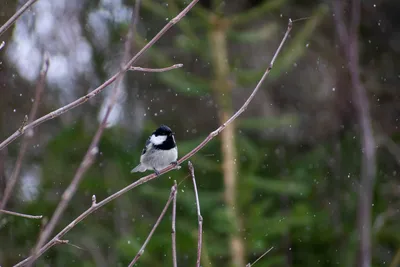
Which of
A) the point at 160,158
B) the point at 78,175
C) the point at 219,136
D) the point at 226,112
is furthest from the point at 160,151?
the point at 78,175

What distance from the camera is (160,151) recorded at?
377cm

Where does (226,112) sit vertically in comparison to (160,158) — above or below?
above

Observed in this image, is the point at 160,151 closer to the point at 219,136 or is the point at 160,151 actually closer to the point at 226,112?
the point at 226,112

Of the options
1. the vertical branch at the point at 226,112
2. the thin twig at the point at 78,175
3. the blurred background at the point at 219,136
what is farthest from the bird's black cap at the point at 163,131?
the thin twig at the point at 78,175

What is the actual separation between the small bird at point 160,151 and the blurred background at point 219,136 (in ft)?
3.83

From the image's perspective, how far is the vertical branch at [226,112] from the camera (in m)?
5.45

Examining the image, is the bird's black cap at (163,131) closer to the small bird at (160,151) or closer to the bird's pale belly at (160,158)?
the small bird at (160,151)

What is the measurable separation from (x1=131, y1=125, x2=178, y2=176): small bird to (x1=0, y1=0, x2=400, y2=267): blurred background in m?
1.17

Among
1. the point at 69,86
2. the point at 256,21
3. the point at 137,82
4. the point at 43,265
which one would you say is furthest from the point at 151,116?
the point at 43,265

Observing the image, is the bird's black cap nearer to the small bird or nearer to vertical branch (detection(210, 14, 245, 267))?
the small bird

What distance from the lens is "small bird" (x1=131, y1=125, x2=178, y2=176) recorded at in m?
3.69

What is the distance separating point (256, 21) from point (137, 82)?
182 centimetres

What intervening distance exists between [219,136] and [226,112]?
0.88 ft

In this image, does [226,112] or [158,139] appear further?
[226,112]
